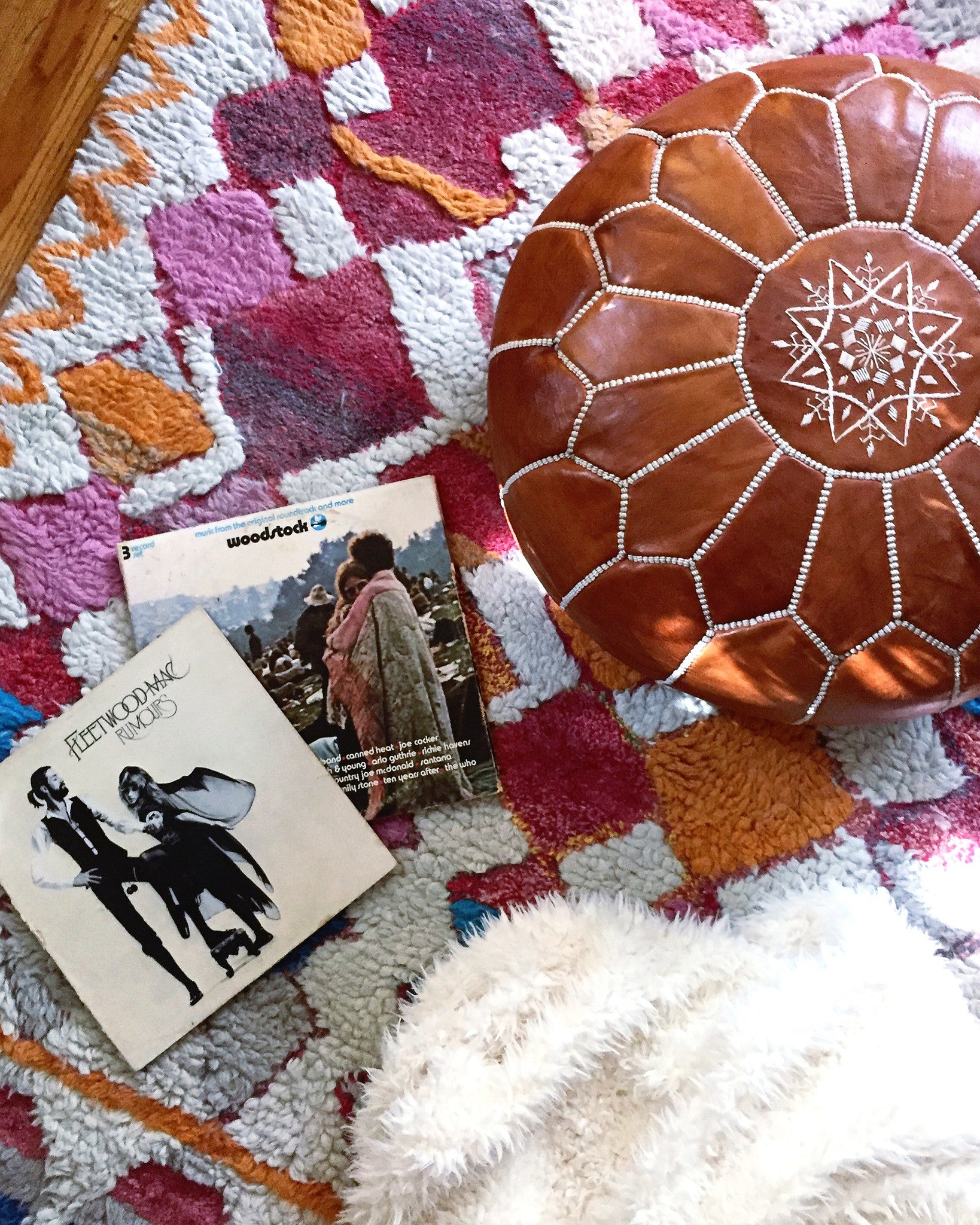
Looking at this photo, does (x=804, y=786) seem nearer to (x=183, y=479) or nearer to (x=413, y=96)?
(x=183, y=479)

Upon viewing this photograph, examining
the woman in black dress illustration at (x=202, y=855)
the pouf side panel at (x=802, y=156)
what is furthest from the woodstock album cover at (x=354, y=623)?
the pouf side panel at (x=802, y=156)

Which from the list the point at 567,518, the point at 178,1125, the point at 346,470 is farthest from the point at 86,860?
the point at 567,518

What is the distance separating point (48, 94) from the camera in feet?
3.63

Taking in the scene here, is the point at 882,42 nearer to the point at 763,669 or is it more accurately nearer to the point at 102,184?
the point at 763,669

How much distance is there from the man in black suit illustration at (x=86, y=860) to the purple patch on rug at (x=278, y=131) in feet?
2.47

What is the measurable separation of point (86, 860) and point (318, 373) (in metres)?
0.61

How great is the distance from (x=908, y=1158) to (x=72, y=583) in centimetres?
102

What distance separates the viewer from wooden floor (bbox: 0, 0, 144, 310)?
1.10m

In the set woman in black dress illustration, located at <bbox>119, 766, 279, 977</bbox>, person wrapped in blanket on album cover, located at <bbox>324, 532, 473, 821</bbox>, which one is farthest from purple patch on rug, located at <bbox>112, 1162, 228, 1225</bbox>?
person wrapped in blanket on album cover, located at <bbox>324, 532, 473, 821</bbox>

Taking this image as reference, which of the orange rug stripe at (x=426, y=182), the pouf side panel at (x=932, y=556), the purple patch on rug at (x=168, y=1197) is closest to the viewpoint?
the pouf side panel at (x=932, y=556)

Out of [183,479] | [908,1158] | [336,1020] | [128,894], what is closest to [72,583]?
[183,479]

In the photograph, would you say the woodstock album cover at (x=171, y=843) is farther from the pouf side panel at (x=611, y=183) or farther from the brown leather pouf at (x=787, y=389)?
the pouf side panel at (x=611, y=183)

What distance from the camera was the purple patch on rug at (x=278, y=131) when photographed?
43.4 inches

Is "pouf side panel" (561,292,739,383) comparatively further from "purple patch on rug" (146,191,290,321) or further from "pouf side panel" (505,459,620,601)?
"purple patch on rug" (146,191,290,321)
